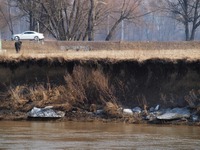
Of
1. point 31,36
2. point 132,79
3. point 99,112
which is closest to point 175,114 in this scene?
point 99,112

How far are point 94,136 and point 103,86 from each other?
563 cm

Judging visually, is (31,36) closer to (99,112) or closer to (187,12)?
(187,12)

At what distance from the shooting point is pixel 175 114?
23.2m

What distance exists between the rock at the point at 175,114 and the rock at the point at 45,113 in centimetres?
416

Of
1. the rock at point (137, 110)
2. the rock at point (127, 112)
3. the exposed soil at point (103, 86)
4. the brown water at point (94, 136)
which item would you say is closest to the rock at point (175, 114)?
the exposed soil at point (103, 86)

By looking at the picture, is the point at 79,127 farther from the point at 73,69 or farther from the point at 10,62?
the point at 10,62

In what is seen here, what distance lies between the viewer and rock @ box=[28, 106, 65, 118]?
24422mm

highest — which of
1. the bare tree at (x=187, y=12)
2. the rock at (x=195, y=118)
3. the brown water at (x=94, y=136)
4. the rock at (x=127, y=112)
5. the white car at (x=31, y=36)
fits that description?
the bare tree at (x=187, y=12)

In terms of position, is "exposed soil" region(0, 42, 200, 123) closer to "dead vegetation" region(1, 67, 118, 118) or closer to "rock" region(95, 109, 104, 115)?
"dead vegetation" region(1, 67, 118, 118)

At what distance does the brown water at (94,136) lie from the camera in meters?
17.8

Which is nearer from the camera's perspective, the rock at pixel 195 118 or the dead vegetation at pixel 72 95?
the rock at pixel 195 118

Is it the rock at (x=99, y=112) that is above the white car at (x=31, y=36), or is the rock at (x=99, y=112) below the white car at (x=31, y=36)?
below

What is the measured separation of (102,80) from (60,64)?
255 cm

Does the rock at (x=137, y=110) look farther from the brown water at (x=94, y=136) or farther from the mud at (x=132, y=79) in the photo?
the brown water at (x=94, y=136)
